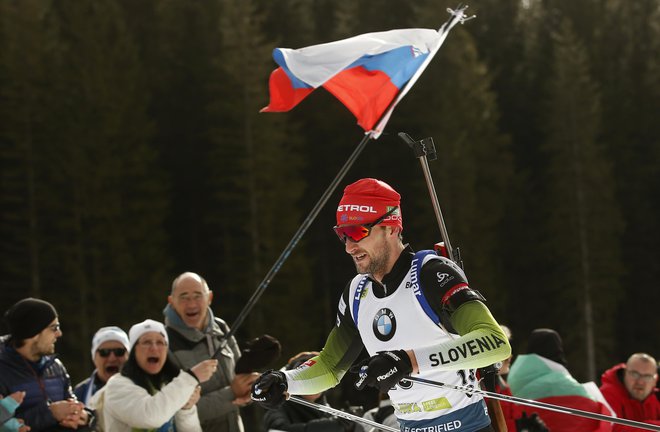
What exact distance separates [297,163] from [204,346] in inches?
921

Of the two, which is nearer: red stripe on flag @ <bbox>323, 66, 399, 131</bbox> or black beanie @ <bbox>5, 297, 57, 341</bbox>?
black beanie @ <bbox>5, 297, 57, 341</bbox>

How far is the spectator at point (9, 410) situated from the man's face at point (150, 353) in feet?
2.29

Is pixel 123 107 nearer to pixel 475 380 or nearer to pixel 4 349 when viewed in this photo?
pixel 4 349

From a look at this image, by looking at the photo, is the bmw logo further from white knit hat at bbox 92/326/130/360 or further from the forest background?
the forest background

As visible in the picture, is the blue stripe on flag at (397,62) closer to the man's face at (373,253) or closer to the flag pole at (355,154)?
the flag pole at (355,154)

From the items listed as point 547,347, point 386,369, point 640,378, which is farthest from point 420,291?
point 640,378

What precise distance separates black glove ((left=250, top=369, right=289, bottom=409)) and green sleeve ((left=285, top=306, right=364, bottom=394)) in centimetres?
7

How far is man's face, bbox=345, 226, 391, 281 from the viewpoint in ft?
12.4

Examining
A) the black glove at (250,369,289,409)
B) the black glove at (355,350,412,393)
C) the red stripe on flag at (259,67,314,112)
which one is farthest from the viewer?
the red stripe on flag at (259,67,314,112)

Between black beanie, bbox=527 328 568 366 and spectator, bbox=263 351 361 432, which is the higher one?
black beanie, bbox=527 328 568 366

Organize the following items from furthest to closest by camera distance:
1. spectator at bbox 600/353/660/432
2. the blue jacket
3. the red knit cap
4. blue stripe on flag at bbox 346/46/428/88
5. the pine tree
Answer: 1. the pine tree
2. spectator at bbox 600/353/660/432
3. blue stripe on flag at bbox 346/46/428/88
4. the blue jacket
5. the red knit cap

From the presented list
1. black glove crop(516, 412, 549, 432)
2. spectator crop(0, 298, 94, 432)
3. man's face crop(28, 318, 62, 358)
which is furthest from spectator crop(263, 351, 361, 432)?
man's face crop(28, 318, 62, 358)

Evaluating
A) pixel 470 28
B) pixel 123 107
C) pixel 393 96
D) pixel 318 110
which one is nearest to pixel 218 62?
pixel 123 107

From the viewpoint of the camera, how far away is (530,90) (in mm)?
37656
